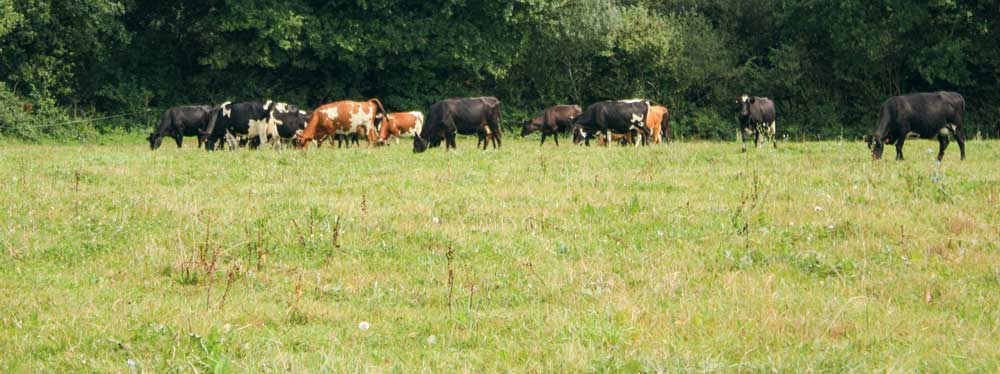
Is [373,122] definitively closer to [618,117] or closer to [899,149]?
[618,117]

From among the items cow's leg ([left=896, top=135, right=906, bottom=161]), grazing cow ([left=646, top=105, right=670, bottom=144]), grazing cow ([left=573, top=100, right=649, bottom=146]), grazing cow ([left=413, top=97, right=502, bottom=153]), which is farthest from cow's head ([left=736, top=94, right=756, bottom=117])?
grazing cow ([left=413, top=97, right=502, bottom=153])

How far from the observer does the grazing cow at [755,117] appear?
2564 centimetres

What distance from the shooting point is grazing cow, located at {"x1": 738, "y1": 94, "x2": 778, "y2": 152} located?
84.1ft

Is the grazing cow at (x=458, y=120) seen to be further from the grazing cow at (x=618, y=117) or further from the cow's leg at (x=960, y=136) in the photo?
the cow's leg at (x=960, y=136)

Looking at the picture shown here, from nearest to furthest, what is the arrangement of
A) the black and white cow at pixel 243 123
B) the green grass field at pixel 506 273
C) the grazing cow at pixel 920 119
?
the green grass field at pixel 506 273, the grazing cow at pixel 920 119, the black and white cow at pixel 243 123

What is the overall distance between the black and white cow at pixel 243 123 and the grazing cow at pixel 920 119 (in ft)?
55.1

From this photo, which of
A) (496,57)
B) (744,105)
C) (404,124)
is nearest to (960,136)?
(744,105)

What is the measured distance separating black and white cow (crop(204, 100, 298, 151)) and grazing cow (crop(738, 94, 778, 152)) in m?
13.3

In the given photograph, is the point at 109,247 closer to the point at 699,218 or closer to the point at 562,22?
the point at 699,218

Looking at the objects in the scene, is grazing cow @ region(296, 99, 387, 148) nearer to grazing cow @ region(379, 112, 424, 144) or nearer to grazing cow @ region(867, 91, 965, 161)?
grazing cow @ region(379, 112, 424, 144)

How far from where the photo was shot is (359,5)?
126 feet

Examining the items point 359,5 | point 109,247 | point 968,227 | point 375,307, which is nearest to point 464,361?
point 375,307

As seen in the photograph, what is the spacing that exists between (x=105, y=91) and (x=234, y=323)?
34.9m

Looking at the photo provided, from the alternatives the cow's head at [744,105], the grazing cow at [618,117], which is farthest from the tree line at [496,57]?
the cow's head at [744,105]
